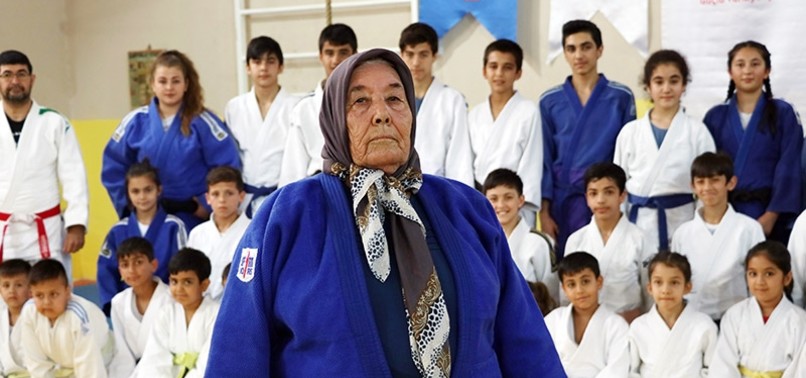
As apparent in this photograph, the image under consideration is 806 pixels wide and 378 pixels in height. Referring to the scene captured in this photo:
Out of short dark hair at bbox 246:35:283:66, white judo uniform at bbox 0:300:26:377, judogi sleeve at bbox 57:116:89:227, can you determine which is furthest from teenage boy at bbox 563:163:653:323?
white judo uniform at bbox 0:300:26:377

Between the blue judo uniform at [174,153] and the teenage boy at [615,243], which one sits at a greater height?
the blue judo uniform at [174,153]

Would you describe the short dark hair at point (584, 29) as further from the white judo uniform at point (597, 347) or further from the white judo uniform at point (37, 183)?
the white judo uniform at point (37, 183)

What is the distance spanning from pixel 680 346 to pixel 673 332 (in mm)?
68

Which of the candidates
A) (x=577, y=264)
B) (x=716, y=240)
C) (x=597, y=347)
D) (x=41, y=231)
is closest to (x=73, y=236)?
(x=41, y=231)

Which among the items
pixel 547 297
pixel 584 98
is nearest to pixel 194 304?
pixel 547 297

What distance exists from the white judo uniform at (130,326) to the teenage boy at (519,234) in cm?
161

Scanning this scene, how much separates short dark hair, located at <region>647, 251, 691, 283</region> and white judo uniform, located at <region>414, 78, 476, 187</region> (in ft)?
3.51

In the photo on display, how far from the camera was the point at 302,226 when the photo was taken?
1.90 metres

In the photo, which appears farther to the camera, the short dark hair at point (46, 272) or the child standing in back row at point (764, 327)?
the short dark hair at point (46, 272)

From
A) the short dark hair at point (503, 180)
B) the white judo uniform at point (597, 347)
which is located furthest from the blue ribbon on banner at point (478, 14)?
the white judo uniform at point (597, 347)

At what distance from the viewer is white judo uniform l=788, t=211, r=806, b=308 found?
436 centimetres

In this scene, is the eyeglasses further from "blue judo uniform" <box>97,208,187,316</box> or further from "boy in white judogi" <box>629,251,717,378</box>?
"boy in white judogi" <box>629,251,717,378</box>

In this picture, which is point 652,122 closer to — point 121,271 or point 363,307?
point 121,271

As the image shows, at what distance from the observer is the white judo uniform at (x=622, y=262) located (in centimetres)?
464
